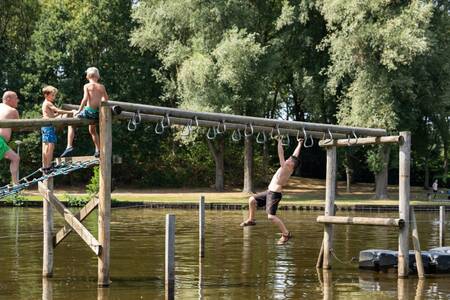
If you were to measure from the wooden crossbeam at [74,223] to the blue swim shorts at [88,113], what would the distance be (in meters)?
1.90

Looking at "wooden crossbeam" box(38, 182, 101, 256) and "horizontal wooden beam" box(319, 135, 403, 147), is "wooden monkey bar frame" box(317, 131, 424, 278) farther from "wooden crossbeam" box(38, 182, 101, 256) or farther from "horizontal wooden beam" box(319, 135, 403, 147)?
"wooden crossbeam" box(38, 182, 101, 256)

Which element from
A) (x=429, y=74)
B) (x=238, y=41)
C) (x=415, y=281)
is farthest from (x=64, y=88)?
(x=415, y=281)

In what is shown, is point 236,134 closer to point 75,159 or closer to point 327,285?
point 327,285

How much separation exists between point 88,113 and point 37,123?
98 centimetres

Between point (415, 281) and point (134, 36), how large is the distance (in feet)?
108

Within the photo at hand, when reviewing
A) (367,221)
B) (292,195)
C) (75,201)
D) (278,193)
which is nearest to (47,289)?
(278,193)

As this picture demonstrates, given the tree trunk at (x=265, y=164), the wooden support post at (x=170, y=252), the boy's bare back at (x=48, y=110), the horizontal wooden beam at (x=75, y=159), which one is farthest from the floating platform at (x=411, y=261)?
the tree trunk at (x=265, y=164)

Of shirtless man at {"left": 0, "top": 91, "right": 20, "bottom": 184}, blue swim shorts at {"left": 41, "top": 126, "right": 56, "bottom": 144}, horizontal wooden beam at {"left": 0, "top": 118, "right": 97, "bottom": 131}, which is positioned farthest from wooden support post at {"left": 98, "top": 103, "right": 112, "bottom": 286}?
shirtless man at {"left": 0, "top": 91, "right": 20, "bottom": 184}

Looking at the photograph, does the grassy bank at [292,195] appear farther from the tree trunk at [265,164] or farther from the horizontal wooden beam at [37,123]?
the horizontal wooden beam at [37,123]

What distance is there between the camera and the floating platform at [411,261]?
17984 mm

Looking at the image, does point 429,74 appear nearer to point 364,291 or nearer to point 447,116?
point 447,116

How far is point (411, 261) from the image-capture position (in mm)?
17938

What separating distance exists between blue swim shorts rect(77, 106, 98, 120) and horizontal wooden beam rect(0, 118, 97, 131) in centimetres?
7

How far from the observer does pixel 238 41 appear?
140ft
